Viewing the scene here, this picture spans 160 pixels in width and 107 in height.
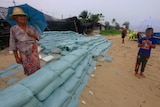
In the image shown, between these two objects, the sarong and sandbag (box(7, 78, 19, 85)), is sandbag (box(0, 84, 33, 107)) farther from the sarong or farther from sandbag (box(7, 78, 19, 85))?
sandbag (box(7, 78, 19, 85))

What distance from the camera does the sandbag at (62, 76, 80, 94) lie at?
1.94 metres

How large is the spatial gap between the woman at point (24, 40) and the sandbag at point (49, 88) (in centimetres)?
41

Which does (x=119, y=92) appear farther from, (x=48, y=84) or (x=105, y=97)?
(x=48, y=84)

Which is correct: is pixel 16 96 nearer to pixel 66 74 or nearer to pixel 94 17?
pixel 66 74

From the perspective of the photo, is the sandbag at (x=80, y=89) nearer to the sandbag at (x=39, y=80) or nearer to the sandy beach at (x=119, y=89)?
the sandy beach at (x=119, y=89)

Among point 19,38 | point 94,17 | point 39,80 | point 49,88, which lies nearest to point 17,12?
point 19,38

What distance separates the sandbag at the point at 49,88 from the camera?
1.48m

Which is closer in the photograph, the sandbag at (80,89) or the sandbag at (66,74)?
the sandbag at (66,74)

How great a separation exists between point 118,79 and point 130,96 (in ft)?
2.20

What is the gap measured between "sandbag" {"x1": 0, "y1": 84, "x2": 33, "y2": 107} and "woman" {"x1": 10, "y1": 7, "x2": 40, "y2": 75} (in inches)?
23.5

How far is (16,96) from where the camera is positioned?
117 centimetres

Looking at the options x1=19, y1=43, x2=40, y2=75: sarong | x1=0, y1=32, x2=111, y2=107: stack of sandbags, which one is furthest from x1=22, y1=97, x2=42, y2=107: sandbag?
x1=19, y1=43, x2=40, y2=75: sarong

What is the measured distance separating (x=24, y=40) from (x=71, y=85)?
0.94 metres

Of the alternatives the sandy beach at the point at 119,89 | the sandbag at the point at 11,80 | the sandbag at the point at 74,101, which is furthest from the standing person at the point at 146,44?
the sandbag at the point at 11,80
